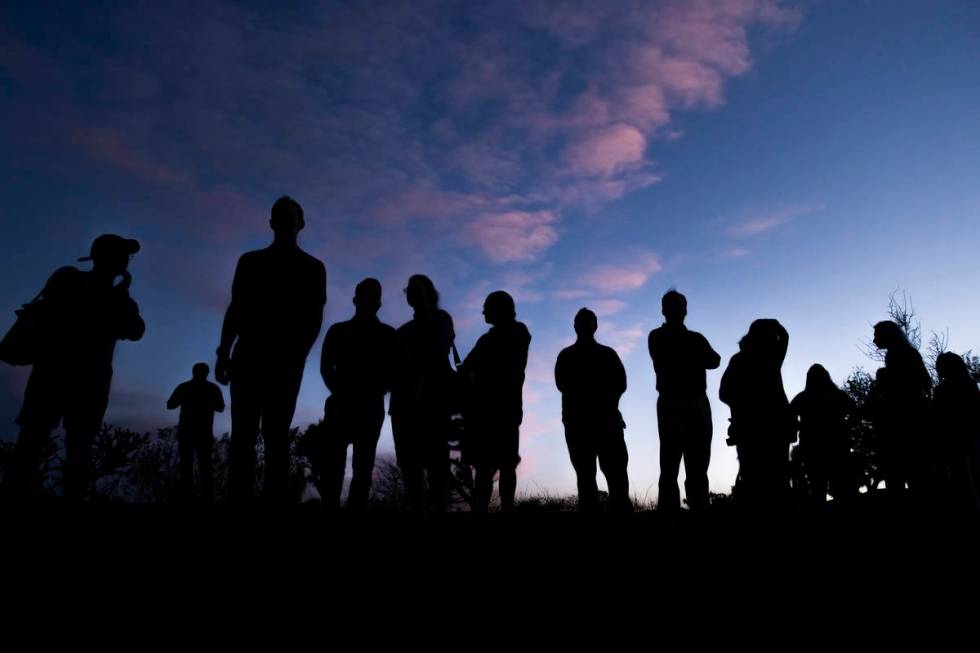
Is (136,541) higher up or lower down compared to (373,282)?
lower down

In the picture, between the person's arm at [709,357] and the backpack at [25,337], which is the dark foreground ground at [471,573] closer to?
the backpack at [25,337]

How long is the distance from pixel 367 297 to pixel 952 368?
20.0 feet

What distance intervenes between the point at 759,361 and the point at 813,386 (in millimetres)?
1990

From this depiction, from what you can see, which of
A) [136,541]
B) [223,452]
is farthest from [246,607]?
[223,452]

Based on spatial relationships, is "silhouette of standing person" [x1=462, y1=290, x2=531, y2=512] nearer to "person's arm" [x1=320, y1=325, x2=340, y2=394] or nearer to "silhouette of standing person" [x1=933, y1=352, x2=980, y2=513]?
"person's arm" [x1=320, y1=325, x2=340, y2=394]

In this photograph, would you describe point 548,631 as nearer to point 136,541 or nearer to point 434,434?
point 136,541

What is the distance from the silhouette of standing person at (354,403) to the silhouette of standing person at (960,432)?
564 cm

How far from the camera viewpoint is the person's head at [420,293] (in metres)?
5.43

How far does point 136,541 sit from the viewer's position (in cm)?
284

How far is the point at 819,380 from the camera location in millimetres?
7352

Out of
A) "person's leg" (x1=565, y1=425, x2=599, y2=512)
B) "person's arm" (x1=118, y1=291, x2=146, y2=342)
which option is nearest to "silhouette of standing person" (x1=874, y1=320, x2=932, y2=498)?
"person's leg" (x1=565, y1=425, x2=599, y2=512)

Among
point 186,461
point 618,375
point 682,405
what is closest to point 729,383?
point 682,405

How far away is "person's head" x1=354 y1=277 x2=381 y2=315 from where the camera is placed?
206 inches

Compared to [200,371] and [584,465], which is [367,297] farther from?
[200,371]
